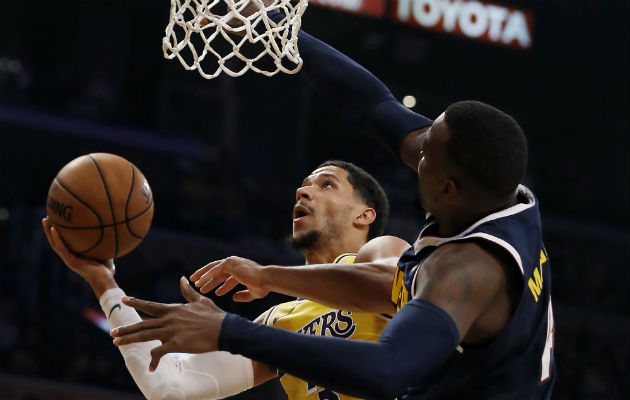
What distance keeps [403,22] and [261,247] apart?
10.9 ft

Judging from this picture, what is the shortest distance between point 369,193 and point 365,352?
2.53 meters

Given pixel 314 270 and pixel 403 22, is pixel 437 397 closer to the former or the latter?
pixel 314 270

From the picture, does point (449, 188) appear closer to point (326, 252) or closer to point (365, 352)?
point (365, 352)

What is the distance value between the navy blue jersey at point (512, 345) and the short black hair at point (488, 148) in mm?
119

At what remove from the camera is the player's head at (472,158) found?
7.09 feet

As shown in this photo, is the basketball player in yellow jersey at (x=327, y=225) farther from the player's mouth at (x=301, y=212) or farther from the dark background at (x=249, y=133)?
the dark background at (x=249, y=133)

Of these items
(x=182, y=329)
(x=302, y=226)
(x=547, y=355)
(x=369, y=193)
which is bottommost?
(x=302, y=226)

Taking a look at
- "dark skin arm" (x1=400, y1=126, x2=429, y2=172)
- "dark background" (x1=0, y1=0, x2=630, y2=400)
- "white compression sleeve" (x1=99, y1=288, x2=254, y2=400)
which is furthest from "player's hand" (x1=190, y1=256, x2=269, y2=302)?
"dark background" (x1=0, y1=0, x2=630, y2=400)

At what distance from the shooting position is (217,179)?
37.6ft

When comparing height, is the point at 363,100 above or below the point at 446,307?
above

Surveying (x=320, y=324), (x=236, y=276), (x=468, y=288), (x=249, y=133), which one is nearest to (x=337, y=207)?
(x=320, y=324)

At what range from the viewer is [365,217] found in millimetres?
4379

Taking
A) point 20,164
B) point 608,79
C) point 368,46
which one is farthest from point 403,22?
point 20,164

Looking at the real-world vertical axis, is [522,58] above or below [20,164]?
above
